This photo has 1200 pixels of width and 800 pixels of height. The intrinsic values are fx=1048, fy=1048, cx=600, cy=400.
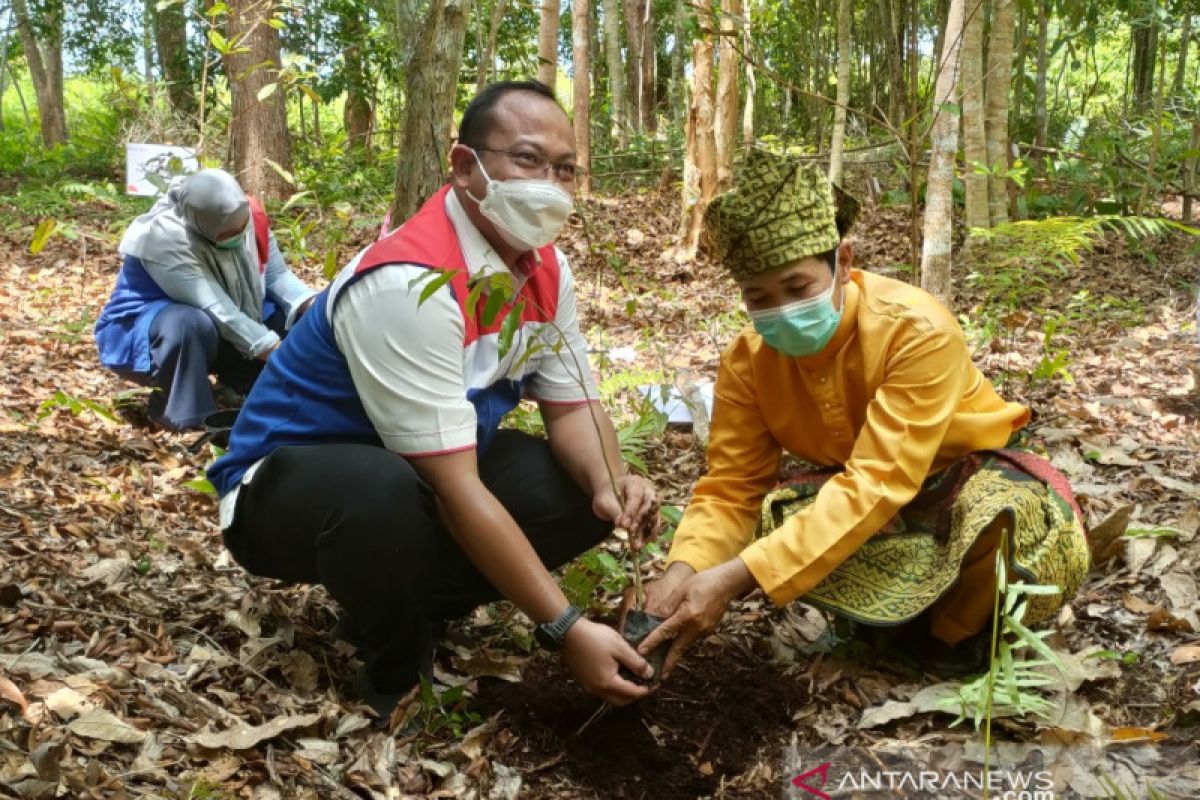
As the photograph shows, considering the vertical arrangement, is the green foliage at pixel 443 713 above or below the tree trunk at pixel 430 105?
below

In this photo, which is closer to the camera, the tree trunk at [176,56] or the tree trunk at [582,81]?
the tree trunk at [582,81]

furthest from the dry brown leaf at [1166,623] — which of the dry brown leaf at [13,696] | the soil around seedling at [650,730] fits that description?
the dry brown leaf at [13,696]

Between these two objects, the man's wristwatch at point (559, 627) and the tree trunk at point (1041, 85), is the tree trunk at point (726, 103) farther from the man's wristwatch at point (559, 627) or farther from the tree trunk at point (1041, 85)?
the man's wristwatch at point (559, 627)

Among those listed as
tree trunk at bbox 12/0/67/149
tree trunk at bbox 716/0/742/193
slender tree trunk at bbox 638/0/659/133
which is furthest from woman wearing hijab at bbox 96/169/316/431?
tree trunk at bbox 12/0/67/149

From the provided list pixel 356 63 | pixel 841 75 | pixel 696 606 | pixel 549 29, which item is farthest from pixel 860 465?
pixel 356 63

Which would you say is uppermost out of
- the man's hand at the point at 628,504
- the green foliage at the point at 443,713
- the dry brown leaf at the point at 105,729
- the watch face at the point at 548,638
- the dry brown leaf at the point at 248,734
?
the man's hand at the point at 628,504

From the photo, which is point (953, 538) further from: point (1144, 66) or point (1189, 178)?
point (1144, 66)

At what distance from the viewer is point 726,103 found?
7.64 metres

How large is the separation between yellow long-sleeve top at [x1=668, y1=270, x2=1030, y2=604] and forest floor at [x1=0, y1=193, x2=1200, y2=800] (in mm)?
366

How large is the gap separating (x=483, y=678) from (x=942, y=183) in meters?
3.33

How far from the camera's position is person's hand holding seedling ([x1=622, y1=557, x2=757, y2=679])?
2.36m

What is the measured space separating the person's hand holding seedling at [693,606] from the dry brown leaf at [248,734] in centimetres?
78

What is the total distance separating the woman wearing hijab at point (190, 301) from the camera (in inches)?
191

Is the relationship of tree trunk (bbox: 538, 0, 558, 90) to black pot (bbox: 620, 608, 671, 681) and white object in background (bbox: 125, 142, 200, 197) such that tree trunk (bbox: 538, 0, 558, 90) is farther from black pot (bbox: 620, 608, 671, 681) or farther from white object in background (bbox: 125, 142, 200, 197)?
black pot (bbox: 620, 608, 671, 681)
